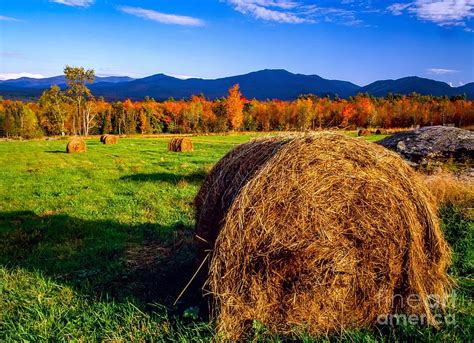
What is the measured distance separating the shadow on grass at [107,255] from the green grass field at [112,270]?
2 centimetres

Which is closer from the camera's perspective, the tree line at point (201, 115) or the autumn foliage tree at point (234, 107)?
the tree line at point (201, 115)

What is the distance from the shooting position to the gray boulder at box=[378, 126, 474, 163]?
12.2 metres

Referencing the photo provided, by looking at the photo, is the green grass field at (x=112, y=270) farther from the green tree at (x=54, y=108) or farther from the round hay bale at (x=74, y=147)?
the green tree at (x=54, y=108)

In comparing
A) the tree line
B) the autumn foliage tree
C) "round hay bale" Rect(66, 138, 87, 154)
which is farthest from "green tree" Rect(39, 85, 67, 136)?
"round hay bale" Rect(66, 138, 87, 154)

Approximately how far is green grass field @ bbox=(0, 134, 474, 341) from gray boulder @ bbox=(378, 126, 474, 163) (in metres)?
5.58

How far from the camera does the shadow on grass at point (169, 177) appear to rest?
14.6 m

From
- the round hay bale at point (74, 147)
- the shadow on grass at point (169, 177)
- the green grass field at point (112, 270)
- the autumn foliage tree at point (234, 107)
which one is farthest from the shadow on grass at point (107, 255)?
the autumn foliage tree at point (234, 107)

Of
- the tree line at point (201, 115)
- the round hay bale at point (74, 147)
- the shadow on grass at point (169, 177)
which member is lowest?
the shadow on grass at point (169, 177)

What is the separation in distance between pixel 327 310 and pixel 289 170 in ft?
5.64

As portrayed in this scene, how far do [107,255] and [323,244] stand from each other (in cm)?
430

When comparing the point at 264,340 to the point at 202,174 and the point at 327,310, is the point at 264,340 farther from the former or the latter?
the point at 202,174

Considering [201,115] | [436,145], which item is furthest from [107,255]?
[201,115]

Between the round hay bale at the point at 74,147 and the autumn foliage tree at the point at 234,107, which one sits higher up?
the autumn foliage tree at the point at 234,107

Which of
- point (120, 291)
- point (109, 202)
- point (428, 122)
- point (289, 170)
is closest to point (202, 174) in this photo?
point (109, 202)
